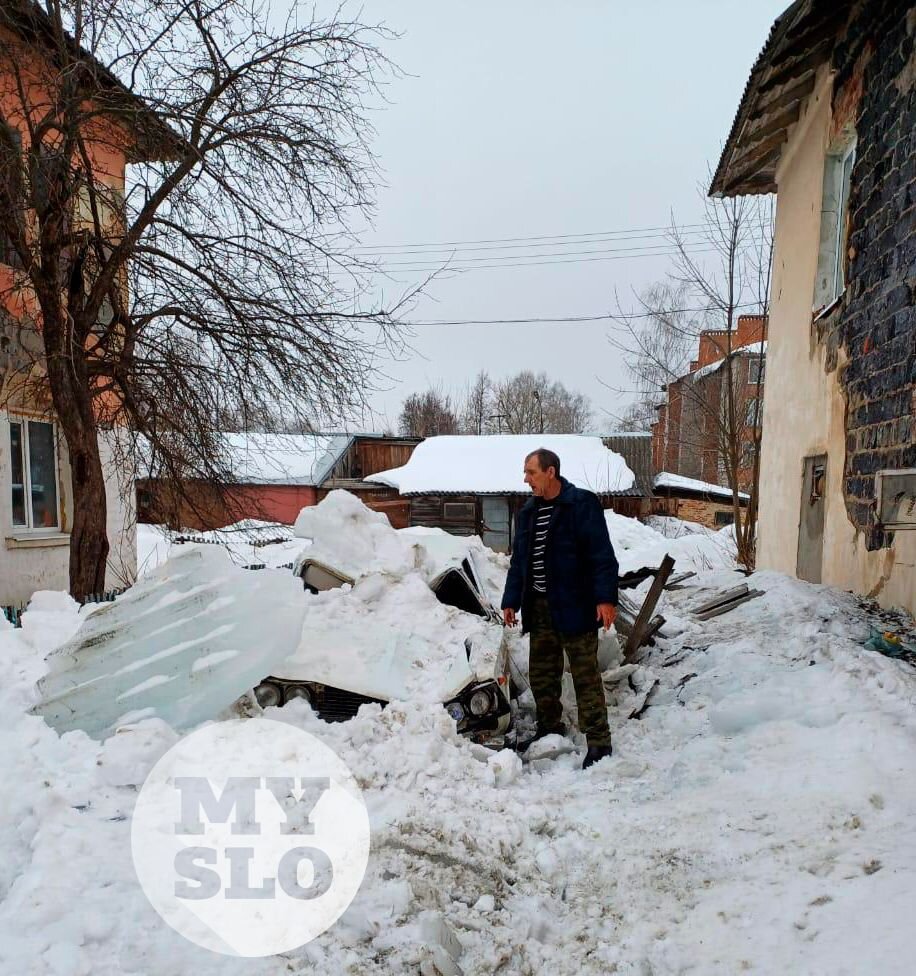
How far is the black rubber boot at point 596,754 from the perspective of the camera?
3.40 m

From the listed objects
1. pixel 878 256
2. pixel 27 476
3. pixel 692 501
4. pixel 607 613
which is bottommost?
pixel 692 501

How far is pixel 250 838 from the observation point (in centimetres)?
230

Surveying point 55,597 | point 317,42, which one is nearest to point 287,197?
point 317,42

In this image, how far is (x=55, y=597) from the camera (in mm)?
4414

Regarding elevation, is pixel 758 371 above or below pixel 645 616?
above

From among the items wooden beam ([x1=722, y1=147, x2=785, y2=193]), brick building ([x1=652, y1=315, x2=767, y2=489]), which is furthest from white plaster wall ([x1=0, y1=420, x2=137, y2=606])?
brick building ([x1=652, y1=315, x2=767, y2=489])

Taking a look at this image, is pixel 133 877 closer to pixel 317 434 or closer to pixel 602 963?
pixel 602 963

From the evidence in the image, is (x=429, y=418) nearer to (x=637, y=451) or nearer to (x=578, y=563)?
(x=637, y=451)

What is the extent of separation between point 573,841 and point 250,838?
1.28 m

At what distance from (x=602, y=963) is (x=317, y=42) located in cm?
726

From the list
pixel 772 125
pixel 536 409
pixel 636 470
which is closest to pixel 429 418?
pixel 536 409

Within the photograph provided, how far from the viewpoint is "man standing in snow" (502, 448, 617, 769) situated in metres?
3.54

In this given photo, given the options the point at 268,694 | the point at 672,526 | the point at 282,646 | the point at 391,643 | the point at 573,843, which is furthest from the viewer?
the point at 672,526

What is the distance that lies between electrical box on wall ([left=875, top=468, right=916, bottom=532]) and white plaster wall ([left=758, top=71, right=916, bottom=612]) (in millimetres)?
142
